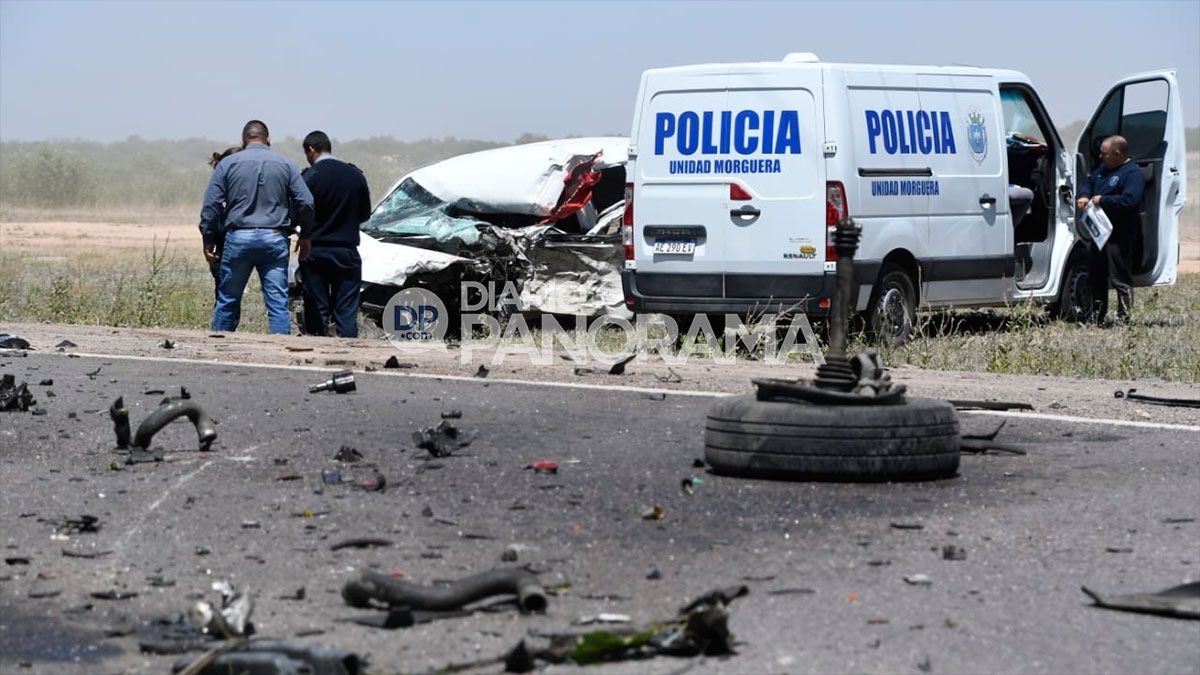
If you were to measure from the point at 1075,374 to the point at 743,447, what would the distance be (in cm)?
554

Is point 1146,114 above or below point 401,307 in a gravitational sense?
above

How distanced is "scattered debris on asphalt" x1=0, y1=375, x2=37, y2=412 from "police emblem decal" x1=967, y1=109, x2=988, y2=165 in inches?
326

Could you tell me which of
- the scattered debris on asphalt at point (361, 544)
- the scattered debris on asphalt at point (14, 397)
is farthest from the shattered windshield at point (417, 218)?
the scattered debris on asphalt at point (361, 544)

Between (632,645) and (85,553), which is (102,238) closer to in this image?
(85,553)

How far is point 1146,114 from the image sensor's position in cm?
1600

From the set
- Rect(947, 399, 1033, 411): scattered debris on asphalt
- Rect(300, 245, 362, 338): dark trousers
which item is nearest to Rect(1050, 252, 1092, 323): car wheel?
Rect(300, 245, 362, 338): dark trousers

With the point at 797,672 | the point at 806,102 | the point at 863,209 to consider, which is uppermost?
the point at 806,102

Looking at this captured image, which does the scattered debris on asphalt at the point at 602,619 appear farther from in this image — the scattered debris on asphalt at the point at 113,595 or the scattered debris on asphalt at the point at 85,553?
the scattered debris on asphalt at the point at 85,553

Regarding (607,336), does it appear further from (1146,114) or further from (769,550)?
(769,550)

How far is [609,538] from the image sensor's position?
19.7 feet

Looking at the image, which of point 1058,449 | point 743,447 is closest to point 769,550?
point 743,447

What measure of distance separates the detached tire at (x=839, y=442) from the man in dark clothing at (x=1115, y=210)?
9248 millimetres

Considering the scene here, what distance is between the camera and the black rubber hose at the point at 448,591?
203 inches

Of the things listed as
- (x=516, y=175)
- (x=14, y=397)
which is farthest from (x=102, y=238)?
(x=14, y=397)
